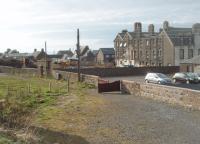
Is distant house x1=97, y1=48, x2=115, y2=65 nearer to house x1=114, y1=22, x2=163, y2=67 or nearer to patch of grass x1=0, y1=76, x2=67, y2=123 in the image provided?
house x1=114, y1=22, x2=163, y2=67

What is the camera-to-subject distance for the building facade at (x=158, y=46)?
95.2m

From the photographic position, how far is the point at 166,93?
111 feet

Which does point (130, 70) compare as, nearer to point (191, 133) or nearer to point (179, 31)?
point (179, 31)

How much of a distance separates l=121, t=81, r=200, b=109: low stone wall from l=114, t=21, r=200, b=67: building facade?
50.1 metres

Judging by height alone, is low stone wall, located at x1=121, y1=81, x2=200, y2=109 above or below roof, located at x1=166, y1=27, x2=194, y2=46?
below

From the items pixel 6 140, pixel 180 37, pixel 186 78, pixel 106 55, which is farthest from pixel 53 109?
→ pixel 106 55

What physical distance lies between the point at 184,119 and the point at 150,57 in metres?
80.4

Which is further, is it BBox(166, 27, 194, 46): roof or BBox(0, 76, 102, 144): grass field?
BBox(166, 27, 194, 46): roof

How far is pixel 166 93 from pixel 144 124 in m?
8.93

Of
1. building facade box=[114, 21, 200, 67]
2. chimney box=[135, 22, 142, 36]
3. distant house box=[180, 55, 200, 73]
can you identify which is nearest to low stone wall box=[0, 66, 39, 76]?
distant house box=[180, 55, 200, 73]

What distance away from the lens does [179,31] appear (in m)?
99.8

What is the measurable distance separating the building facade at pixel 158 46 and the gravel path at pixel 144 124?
58.6m

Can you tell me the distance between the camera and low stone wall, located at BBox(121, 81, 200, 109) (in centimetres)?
2991

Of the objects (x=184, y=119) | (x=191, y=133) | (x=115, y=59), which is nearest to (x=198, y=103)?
(x=184, y=119)
